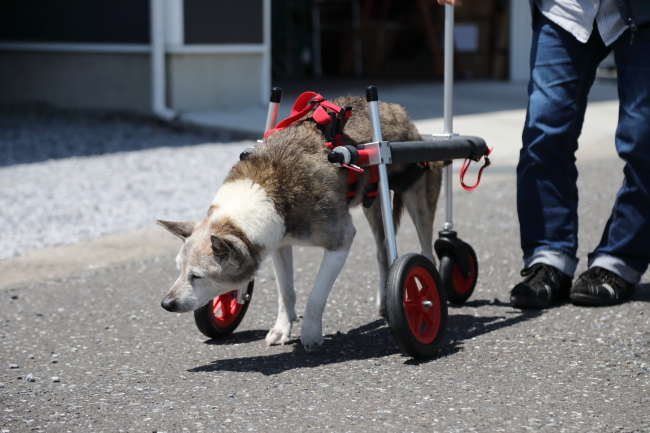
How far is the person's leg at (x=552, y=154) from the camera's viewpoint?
402 cm

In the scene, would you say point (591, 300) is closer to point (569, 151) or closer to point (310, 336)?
point (569, 151)

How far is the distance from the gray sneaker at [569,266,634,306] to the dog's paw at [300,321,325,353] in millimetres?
1361

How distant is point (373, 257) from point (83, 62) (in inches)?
290

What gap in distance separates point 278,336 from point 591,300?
5.05 ft

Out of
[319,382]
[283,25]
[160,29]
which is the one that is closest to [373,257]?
[319,382]

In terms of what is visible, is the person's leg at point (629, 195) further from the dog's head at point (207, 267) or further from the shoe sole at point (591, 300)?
the dog's head at point (207, 267)

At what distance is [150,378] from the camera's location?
325 centimetres

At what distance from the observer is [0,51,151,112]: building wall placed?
10.8 metres

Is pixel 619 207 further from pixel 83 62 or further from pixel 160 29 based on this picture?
pixel 83 62

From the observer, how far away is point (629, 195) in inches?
160

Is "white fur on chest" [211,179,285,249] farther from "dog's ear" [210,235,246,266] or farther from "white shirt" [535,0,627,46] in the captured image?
"white shirt" [535,0,627,46]

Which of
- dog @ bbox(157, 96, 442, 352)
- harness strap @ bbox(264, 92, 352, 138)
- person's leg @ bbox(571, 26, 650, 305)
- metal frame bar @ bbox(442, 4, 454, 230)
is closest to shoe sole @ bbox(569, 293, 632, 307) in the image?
person's leg @ bbox(571, 26, 650, 305)

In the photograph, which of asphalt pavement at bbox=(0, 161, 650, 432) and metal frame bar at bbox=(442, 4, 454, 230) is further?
metal frame bar at bbox=(442, 4, 454, 230)

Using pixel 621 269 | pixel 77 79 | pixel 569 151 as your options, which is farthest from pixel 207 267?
pixel 77 79
